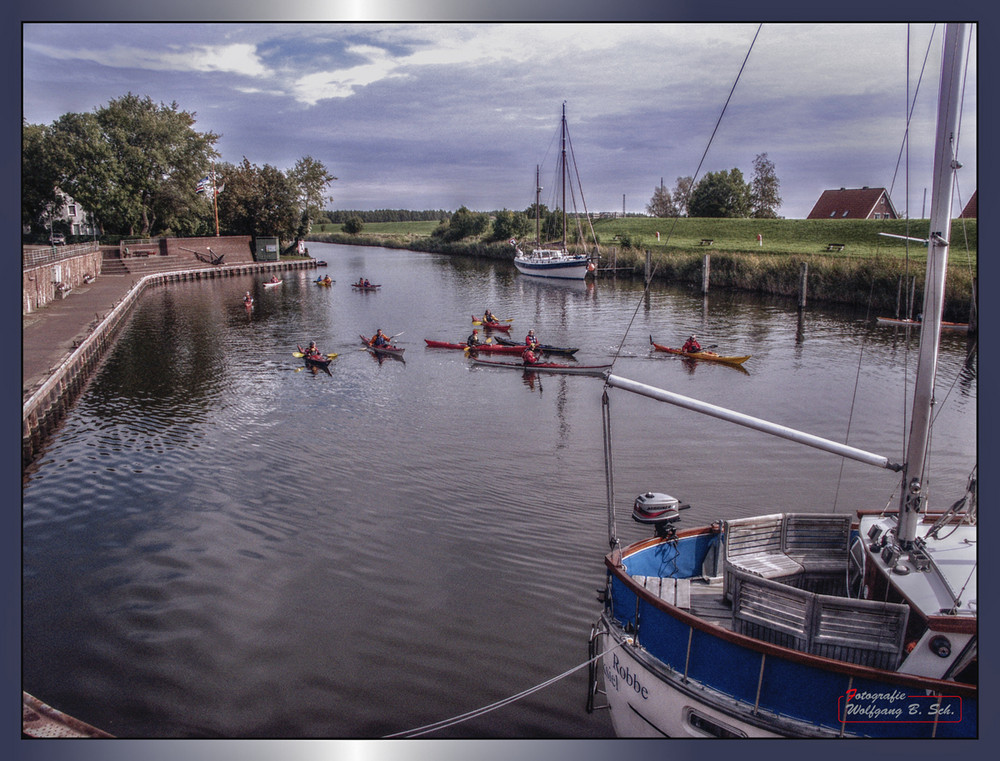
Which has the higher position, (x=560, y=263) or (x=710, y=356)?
(x=560, y=263)

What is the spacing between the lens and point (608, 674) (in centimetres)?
913

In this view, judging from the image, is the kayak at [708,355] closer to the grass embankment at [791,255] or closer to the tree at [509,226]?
the grass embankment at [791,255]

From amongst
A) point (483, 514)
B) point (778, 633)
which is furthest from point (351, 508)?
point (778, 633)

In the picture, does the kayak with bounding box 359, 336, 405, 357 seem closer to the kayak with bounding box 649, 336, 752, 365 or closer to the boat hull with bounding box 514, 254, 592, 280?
the kayak with bounding box 649, 336, 752, 365

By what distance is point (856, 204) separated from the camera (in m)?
71.6

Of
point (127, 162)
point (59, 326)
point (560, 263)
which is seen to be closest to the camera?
point (59, 326)

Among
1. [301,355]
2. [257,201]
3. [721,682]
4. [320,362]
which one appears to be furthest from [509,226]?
[721,682]

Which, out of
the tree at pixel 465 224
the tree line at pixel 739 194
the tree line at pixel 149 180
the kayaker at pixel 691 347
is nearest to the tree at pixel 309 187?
the tree line at pixel 149 180

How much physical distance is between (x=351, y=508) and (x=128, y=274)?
5583 cm

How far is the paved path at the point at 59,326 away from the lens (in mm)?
23812

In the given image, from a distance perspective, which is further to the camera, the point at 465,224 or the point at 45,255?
the point at 465,224

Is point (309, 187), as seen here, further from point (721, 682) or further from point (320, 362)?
point (721, 682)

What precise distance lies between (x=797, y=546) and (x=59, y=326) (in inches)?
1342

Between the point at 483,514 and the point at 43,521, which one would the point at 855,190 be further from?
the point at 43,521
